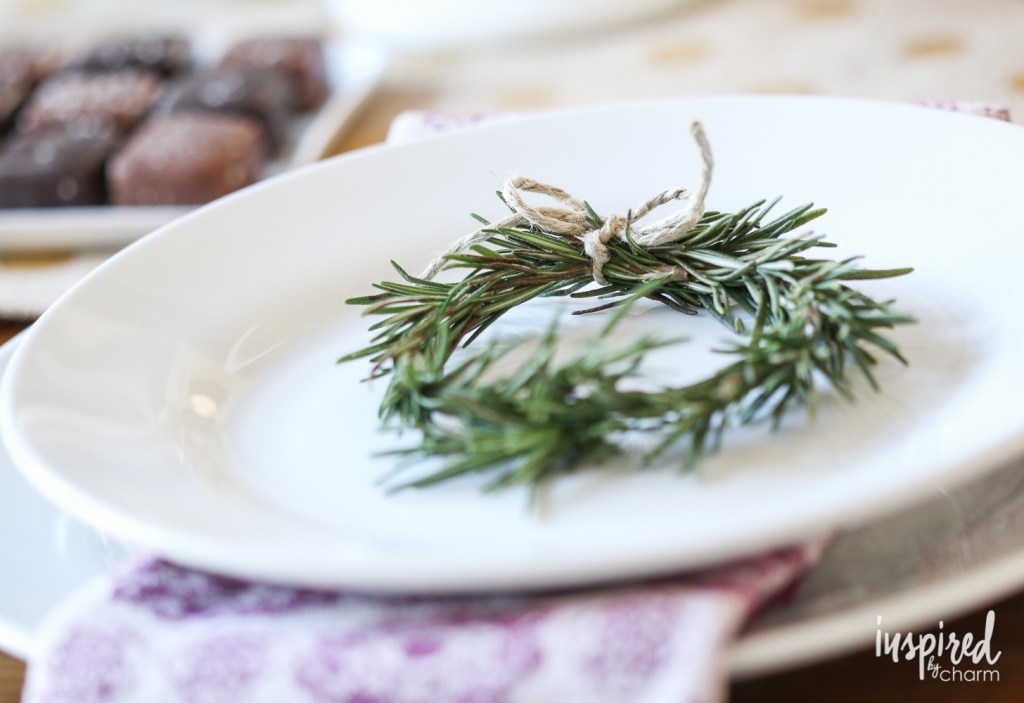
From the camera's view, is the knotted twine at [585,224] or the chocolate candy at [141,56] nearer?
the knotted twine at [585,224]

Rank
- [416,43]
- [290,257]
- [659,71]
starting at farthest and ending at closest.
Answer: [416,43] < [659,71] < [290,257]

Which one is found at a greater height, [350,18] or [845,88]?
[350,18]

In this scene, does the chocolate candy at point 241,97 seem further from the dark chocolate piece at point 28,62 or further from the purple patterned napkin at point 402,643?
the purple patterned napkin at point 402,643

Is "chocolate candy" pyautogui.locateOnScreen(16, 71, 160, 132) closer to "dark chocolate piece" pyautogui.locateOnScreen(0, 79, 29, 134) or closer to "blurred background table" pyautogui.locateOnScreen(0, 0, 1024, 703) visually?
"dark chocolate piece" pyautogui.locateOnScreen(0, 79, 29, 134)

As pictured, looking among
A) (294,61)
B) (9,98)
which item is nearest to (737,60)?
(294,61)

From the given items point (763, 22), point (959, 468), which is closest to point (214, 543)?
point (959, 468)

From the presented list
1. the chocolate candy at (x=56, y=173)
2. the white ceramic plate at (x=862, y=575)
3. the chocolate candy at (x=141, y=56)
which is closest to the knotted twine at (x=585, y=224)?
the white ceramic plate at (x=862, y=575)

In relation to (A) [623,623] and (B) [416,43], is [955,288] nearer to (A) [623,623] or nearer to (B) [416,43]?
(A) [623,623]
